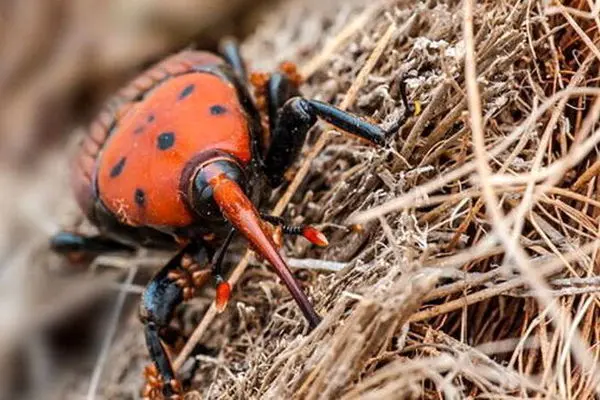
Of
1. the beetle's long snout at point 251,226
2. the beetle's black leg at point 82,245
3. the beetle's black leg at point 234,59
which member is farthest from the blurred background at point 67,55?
the beetle's long snout at point 251,226

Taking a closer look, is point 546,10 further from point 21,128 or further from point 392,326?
point 21,128

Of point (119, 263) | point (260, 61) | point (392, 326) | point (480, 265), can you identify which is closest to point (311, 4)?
point (260, 61)

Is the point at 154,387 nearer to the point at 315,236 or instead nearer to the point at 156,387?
the point at 156,387

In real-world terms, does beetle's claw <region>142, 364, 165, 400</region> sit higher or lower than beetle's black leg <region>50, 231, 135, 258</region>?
lower

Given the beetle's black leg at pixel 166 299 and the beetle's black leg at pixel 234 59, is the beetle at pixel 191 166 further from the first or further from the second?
the beetle's black leg at pixel 234 59

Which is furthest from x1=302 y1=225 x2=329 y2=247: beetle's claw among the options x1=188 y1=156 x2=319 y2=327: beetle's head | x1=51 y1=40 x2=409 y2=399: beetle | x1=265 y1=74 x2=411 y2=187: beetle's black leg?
x1=265 y1=74 x2=411 y2=187: beetle's black leg

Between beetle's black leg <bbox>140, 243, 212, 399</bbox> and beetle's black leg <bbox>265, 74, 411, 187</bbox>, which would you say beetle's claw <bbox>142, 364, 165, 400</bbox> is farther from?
beetle's black leg <bbox>265, 74, 411, 187</bbox>
